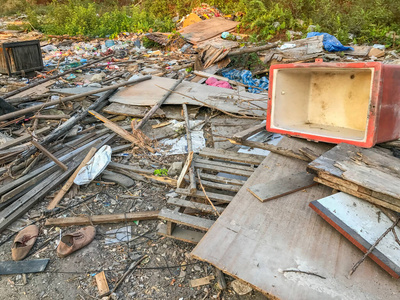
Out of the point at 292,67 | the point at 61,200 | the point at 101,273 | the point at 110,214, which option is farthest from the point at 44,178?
the point at 292,67

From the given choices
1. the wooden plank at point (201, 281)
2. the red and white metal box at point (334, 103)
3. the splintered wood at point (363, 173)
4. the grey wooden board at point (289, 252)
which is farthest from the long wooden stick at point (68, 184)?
the splintered wood at point (363, 173)

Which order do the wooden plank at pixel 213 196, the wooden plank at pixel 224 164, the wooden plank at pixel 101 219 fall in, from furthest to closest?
1. the wooden plank at pixel 224 164
2. the wooden plank at pixel 101 219
3. the wooden plank at pixel 213 196

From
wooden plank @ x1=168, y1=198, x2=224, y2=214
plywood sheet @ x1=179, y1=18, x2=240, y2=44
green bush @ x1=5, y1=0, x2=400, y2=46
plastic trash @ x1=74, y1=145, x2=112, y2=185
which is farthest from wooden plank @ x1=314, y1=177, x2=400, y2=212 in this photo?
plywood sheet @ x1=179, y1=18, x2=240, y2=44

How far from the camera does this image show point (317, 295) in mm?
1879

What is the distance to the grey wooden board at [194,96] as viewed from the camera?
559 cm

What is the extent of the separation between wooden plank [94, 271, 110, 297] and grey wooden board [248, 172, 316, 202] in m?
1.48

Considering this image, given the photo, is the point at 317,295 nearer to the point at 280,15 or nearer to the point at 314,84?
the point at 314,84

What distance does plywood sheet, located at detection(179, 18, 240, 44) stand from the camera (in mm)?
10633

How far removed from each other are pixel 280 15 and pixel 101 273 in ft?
33.8

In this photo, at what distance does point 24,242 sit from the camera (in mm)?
2984

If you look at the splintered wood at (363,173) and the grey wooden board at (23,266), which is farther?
the grey wooden board at (23,266)

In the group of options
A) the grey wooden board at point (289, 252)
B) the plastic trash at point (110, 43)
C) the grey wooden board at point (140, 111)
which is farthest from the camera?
the plastic trash at point (110, 43)

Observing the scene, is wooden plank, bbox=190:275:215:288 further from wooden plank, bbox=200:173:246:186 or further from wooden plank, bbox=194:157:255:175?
wooden plank, bbox=194:157:255:175

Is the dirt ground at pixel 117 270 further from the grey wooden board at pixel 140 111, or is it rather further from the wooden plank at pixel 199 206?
the grey wooden board at pixel 140 111
